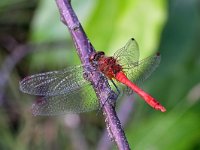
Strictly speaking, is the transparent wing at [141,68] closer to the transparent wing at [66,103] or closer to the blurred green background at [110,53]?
the blurred green background at [110,53]

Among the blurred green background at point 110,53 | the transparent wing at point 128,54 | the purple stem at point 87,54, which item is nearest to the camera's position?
the purple stem at point 87,54

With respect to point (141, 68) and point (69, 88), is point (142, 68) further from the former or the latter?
point (69, 88)

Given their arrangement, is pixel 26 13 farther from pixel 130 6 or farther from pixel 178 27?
pixel 130 6

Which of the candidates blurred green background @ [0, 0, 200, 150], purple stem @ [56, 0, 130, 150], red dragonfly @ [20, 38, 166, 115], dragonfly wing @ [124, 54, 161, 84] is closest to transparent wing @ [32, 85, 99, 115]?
red dragonfly @ [20, 38, 166, 115]

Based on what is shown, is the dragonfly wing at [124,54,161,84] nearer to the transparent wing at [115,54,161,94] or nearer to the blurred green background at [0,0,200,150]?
the transparent wing at [115,54,161,94]

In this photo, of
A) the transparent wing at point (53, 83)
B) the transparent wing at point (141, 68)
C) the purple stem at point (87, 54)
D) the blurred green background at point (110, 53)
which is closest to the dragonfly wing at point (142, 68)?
the transparent wing at point (141, 68)

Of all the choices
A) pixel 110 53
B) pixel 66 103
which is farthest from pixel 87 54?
pixel 110 53
